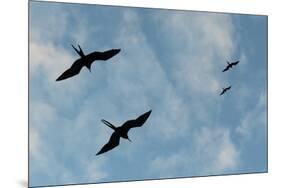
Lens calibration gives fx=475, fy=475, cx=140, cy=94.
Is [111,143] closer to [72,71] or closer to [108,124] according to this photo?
[108,124]

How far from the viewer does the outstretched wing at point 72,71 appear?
9.12ft

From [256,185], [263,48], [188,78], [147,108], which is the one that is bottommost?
[256,185]

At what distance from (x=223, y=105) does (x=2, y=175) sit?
1.45 meters

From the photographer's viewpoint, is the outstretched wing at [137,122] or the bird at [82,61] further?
the outstretched wing at [137,122]

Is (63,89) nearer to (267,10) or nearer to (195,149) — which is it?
(195,149)

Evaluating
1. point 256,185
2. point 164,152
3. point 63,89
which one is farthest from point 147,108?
point 256,185

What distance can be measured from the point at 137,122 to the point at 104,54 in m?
0.46

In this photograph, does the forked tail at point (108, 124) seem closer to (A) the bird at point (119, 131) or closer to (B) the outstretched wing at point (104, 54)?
(A) the bird at point (119, 131)

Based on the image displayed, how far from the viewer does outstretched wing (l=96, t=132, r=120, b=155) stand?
286cm

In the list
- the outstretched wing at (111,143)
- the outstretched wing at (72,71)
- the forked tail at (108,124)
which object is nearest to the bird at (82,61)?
the outstretched wing at (72,71)

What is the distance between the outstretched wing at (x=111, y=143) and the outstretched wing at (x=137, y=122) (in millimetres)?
78

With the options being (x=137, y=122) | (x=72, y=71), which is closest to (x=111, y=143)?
(x=137, y=122)

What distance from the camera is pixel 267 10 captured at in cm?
325

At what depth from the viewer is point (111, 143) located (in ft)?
9.43
